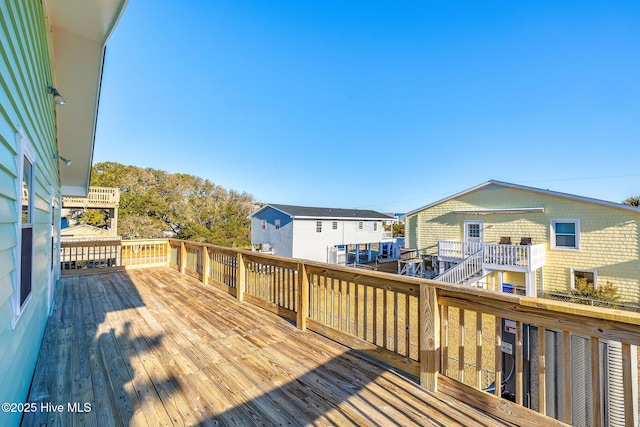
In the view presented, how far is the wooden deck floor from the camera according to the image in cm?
180

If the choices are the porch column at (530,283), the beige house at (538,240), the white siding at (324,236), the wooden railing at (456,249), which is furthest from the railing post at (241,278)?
the porch column at (530,283)

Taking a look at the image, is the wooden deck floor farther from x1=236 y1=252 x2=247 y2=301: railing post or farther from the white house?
the white house

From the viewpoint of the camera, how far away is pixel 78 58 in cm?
316

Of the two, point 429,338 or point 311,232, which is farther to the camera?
point 311,232

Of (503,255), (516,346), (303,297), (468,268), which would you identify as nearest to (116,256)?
(303,297)

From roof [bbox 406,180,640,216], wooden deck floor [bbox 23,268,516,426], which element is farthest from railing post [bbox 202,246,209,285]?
roof [bbox 406,180,640,216]

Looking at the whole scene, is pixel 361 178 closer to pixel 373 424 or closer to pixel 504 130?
pixel 504 130

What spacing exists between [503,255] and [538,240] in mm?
1913

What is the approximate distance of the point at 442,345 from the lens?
7.00 feet

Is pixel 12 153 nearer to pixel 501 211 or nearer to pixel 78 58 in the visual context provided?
pixel 78 58

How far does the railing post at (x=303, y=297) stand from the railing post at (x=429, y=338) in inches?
61.5

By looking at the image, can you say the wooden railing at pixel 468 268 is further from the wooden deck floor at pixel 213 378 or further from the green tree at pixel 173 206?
the green tree at pixel 173 206

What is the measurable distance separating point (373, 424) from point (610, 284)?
40.5 ft

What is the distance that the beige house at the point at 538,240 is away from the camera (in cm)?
912
